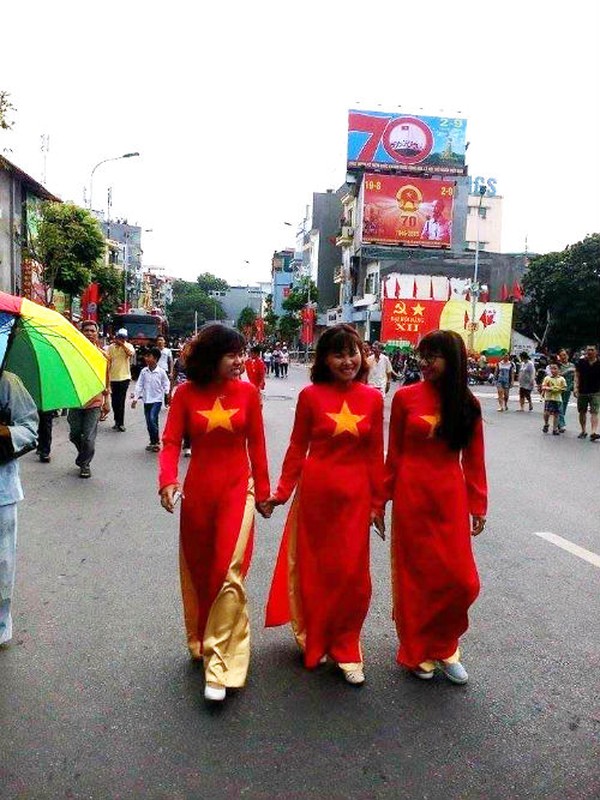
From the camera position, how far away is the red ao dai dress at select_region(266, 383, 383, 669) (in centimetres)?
354

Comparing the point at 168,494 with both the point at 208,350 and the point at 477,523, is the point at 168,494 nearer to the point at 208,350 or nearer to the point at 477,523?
the point at 208,350

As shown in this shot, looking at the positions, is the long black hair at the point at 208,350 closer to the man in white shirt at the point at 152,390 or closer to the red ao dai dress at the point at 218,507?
the red ao dai dress at the point at 218,507

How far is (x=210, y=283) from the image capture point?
135750mm

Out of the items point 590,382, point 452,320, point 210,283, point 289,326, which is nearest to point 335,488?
point 590,382

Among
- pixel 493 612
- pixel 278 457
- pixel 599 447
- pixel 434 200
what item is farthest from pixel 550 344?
pixel 493 612

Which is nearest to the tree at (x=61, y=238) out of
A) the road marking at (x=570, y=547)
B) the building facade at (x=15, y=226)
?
the building facade at (x=15, y=226)

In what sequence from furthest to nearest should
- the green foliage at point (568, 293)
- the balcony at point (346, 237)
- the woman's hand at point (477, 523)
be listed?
1. the balcony at point (346, 237)
2. the green foliage at point (568, 293)
3. the woman's hand at point (477, 523)

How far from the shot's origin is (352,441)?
3555 millimetres

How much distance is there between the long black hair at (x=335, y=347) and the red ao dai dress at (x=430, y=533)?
30cm

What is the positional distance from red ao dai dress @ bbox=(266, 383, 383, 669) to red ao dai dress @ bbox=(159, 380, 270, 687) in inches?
10.1

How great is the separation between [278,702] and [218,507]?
0.91 m

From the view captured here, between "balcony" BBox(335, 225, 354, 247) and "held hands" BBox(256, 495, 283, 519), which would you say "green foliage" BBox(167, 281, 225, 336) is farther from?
"held hands" BBox(256, 495, 283, 519)

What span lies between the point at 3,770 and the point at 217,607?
1037mm

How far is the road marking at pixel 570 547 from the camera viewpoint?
5.79m
